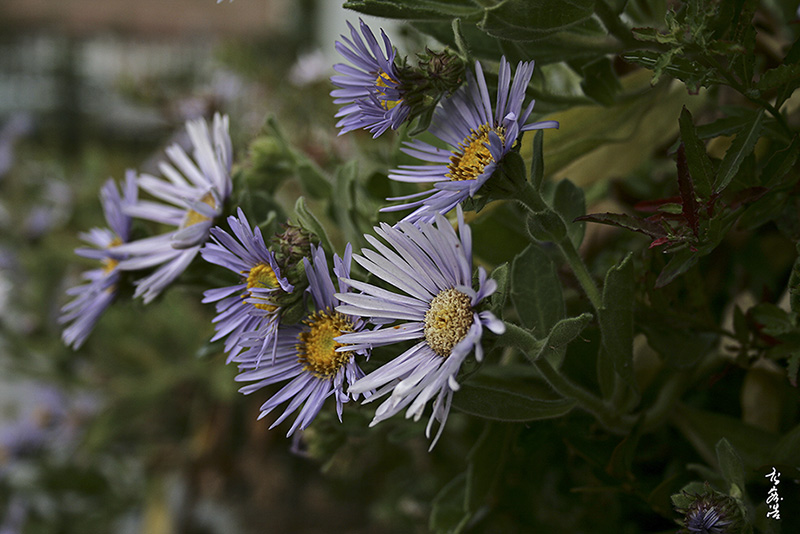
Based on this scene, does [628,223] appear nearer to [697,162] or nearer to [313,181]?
[697,162]

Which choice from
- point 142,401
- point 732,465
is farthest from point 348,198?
point 142,401

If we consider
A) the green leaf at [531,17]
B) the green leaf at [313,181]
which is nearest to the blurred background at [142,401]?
the green leaf at [313,181]

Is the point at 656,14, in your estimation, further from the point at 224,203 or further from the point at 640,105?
the point at 224,203

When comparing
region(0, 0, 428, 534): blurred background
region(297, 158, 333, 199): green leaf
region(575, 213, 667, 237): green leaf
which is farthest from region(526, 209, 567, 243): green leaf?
region(0, 0, 428, 534): blurred background

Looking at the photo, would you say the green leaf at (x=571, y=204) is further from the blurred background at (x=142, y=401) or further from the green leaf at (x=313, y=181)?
the blurred background at (x=142, y=401)

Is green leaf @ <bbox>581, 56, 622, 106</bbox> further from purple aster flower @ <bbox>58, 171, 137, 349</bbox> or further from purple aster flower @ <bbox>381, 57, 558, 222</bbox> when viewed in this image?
purple aster flower @ <bbox>58, 171, 137, 349</bbox>
